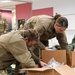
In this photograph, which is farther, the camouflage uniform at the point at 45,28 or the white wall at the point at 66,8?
the white wall at the point at 66,8

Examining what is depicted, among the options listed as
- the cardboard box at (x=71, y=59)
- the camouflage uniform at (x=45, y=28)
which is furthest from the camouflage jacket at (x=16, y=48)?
the cardboard box at (x=71, y=59)

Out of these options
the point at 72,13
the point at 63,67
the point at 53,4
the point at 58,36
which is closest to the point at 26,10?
the point at 53,4

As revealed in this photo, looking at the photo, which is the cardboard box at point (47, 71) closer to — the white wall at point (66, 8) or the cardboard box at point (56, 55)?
the cardboard box at point (56, 55)

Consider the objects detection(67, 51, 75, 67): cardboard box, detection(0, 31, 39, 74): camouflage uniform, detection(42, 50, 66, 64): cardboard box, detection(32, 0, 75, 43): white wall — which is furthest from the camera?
detection(32, 0, 75, 43): white wall

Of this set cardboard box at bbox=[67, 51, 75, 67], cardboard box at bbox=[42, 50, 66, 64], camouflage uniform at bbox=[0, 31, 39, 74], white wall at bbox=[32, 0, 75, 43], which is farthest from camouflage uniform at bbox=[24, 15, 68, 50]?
white wall at bbox=[32, 0, 75, 43]

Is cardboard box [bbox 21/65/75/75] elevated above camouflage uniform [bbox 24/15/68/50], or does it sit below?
below

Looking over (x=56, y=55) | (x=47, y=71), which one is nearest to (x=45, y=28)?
(x=56, y=55)

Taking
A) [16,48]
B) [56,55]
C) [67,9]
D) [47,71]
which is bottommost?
[47,71]

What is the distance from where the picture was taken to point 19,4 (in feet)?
30.5

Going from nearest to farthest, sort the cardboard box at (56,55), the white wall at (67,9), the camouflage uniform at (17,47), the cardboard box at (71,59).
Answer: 1. the camouflage uniform at (17,47)
2. the cardboard box at (56,55)
3. the cardboard box at (71,59)
4. the white wall at (67,9)

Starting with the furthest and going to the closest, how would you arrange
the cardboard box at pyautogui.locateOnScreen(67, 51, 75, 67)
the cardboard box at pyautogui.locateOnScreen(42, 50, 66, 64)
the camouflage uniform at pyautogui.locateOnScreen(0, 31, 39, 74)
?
the cardboard box at pyautogui.locateOnScreen(67, 51, 75, 67) → the cardboard box at pyautogui.locateOnScreen(42, 50, 66, 64) → the camouflage uniform at pyautogui.locateOnScreen(0, 31, 39, 74)

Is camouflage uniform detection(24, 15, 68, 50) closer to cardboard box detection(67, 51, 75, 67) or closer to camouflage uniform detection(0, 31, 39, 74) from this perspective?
cardboard box detection(67, 51, 75, 67)

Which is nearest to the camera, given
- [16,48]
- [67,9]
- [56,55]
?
[16,48]

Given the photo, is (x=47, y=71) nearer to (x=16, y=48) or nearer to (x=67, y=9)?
(x=16, y=48)
